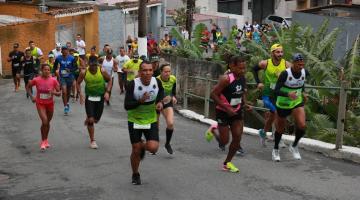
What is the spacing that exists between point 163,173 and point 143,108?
1394 mm

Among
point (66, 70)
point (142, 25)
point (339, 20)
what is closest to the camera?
point (66, 70)

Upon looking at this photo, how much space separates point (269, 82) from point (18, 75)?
1255 centimetres

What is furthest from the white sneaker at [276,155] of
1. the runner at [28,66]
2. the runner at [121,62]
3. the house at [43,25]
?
the house at [43,25]

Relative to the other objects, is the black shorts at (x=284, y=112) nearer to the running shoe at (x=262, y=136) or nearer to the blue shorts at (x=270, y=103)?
the blue shorts at (x=270, y=103)

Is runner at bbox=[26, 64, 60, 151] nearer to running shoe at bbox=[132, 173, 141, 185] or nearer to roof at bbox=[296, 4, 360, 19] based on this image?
running shoe at bbox=[132, 173, 141, 185]

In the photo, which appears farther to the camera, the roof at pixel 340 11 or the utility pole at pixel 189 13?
the utility pole at pixel 189 13

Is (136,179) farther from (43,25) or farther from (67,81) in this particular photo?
(43,25)

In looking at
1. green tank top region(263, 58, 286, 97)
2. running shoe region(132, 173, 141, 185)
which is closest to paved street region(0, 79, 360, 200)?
running shoe region(132, 173, 141, 185)

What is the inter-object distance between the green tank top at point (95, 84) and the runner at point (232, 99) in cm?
303

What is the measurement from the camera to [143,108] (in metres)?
7.46

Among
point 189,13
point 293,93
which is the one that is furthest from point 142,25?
point 293,93

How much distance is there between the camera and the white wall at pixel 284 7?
46.4 metres

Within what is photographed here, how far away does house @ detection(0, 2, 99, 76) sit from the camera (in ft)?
81.2

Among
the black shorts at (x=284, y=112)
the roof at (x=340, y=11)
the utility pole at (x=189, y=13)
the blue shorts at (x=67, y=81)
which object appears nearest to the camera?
the black shorts at (x=284, y=112)
